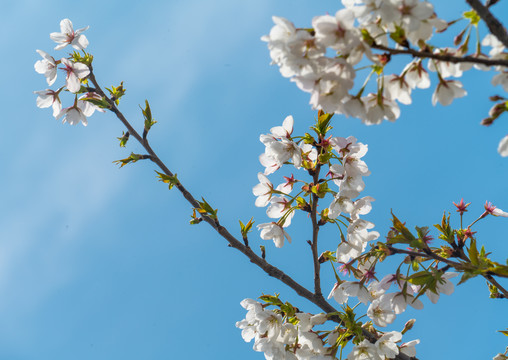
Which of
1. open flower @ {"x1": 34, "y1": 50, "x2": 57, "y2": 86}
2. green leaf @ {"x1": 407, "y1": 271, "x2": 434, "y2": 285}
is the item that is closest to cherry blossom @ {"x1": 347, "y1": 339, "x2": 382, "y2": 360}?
green leaf @ {"x1": 407, "y1": 271, "x2": 434, "y2": 285}

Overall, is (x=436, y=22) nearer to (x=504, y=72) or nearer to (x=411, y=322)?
(x=504, y=72)

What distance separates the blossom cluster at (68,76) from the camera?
289 cm

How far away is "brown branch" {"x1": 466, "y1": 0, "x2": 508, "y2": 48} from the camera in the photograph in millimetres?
1696

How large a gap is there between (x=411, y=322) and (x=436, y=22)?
183 centimetres

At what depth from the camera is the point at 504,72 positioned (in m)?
1.78

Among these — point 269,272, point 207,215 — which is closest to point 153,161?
point 207,215

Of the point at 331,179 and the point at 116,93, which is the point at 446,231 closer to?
the point at 331,179

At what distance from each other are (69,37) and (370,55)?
212 centimetres

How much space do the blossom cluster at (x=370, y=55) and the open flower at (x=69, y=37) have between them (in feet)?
5.10

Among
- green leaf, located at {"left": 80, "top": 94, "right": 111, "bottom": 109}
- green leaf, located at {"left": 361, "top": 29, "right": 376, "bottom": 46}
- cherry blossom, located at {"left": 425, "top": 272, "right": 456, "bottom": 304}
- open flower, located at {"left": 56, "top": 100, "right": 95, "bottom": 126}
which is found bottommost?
cherry blossom, located at {"left": 425, "top": 272, "right": 456, "bottom": 304}

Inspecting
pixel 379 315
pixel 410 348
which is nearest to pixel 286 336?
pixel 379 315

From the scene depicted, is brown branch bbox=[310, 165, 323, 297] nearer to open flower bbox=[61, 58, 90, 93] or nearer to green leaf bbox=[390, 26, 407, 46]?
green leaf bbox=[390, 26, 407, 46]

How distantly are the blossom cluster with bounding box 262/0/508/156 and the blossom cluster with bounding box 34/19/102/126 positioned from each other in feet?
4.89

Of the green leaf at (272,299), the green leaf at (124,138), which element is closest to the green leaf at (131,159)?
the green leaf at (124,138)
